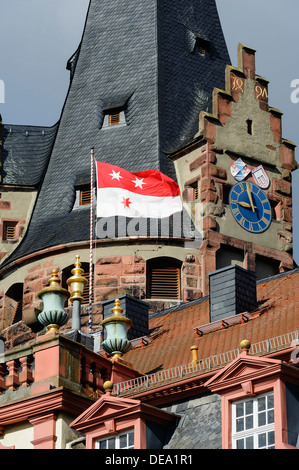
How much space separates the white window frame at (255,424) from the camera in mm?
27422

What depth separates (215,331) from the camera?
3519cm

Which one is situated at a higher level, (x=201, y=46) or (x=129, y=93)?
(x=201, y=46)

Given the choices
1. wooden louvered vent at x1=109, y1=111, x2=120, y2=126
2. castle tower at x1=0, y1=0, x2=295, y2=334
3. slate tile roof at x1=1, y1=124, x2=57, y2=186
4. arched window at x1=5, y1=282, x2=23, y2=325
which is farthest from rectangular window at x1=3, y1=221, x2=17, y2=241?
wooden louvered vent at x1=109, y1=111, x2=120, y2=126

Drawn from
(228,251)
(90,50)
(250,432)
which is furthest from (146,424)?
(90,50)

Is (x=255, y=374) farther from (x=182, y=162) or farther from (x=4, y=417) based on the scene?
(x=182, y=162)

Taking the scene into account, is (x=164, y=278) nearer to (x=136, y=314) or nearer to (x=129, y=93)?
(x=129, y=93)

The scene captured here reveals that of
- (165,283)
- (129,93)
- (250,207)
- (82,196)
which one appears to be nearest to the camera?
(165,283)

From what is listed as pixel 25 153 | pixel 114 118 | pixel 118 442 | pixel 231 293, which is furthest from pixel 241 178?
pixel 118 442

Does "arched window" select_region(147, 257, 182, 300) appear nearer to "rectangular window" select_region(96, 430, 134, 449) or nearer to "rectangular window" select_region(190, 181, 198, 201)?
"rectangular window" select_region(190, 181, 198, 201)

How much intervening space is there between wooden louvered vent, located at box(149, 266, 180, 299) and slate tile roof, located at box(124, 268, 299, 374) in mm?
6724

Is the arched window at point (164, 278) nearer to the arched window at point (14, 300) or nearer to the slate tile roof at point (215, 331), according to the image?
the arched window at point (14, 300)

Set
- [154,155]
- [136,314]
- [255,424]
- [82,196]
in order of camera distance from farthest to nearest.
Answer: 1. [82,196]
2. [154,155]
3. [136,314]
4. [255,424]

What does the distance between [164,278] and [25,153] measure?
9456 mm

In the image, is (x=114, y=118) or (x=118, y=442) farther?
(x=114, y=118)
